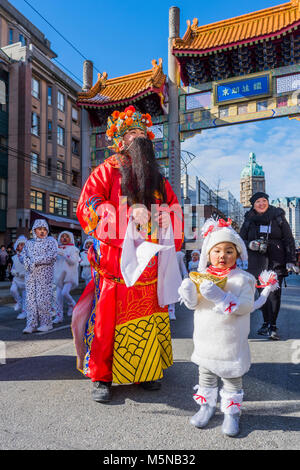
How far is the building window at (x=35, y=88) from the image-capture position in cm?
2450

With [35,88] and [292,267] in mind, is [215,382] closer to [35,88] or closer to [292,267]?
[292,267]

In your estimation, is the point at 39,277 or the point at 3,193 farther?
the point at 3,193

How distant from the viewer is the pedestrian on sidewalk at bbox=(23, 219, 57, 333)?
534 centimetres

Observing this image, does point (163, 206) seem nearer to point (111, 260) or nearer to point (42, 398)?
point (111, 260)

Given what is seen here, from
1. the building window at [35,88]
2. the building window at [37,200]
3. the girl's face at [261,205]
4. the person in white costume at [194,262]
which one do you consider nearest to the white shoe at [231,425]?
the girl's face at [261,205]

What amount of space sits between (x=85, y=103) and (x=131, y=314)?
51.1 ft

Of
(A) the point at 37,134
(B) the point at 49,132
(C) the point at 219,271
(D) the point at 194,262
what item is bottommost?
(D) the point at 194,262

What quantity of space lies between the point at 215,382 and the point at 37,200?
79.1ft

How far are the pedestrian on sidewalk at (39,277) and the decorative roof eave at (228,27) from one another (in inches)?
443

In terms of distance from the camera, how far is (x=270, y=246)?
4809mm

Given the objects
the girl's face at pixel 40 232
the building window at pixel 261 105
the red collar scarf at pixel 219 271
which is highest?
the building window at pixel 261 105

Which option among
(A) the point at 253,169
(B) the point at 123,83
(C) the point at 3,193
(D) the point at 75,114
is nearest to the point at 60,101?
(D) the point at 75,114

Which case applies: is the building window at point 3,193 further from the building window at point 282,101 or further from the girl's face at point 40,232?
the girl's face at point 40,232
